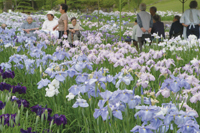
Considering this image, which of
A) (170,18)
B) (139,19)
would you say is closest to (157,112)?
(139,19)

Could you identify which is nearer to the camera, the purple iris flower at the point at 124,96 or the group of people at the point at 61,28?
the purple iris flower at the point at 124,96

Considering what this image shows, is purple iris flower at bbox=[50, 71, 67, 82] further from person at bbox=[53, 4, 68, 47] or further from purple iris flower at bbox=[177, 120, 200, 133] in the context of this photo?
person at bbox=[53, 4, 68, 47]

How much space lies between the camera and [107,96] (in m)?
1.91

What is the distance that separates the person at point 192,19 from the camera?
784 centimetres

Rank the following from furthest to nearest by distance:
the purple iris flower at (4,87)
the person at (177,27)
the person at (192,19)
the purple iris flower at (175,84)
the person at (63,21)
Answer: the person at (177,27) → the person at (63,21) → the person at (192,19) → the purple iris flower at (4,87) → the purple iris flower at (175,84)

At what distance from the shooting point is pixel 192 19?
7914 millimetres

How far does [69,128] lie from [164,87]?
1.14m

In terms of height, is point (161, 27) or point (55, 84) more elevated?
point (161, 27)

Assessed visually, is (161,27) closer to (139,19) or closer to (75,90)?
(139,19)

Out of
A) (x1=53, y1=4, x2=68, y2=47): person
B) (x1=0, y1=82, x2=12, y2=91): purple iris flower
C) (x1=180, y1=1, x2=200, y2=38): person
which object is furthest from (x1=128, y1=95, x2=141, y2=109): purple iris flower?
(x1=180, y1=1, x2=200, y2=38): person

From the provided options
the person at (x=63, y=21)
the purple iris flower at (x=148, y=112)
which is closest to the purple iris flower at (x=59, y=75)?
the purple iris flower at (x=148, y=112)

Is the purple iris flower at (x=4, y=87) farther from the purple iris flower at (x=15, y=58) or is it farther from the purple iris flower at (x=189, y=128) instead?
the purple iris flower at (x=189, y=128)

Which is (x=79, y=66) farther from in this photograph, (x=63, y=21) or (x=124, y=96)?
(x=63, y=21)

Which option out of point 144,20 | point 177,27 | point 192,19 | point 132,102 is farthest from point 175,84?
point 177,27
